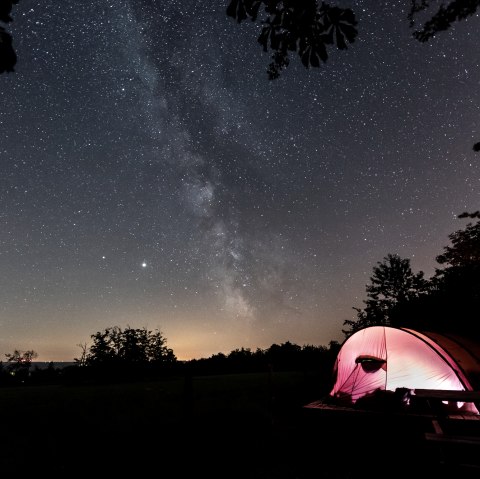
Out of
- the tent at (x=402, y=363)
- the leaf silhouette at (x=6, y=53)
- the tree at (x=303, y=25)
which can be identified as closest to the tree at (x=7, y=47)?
the leaf silhouette at (x=6, y=53)

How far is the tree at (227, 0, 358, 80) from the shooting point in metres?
3.21

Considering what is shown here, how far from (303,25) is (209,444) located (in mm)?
6933

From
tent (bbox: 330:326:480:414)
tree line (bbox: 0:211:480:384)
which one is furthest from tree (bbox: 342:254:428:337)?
tent (bbox: 330:326:480:414)

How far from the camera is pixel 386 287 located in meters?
32.2

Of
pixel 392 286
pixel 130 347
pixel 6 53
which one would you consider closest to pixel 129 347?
pixel 130 347

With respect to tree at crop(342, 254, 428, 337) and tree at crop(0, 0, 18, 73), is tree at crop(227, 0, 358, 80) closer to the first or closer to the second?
tree at crop(0, 0, 18, 73)

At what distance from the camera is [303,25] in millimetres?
3379

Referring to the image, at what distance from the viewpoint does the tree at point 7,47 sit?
2398mm

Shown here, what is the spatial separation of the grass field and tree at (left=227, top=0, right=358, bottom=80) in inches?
221

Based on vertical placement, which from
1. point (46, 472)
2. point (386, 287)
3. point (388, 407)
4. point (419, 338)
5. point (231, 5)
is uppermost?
point (386, 287)

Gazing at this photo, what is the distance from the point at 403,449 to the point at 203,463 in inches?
135

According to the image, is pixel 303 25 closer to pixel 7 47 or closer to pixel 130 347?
pixel 7 47

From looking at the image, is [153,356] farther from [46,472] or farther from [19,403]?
[46,472]

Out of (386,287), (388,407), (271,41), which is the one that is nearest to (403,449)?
(388,407)
